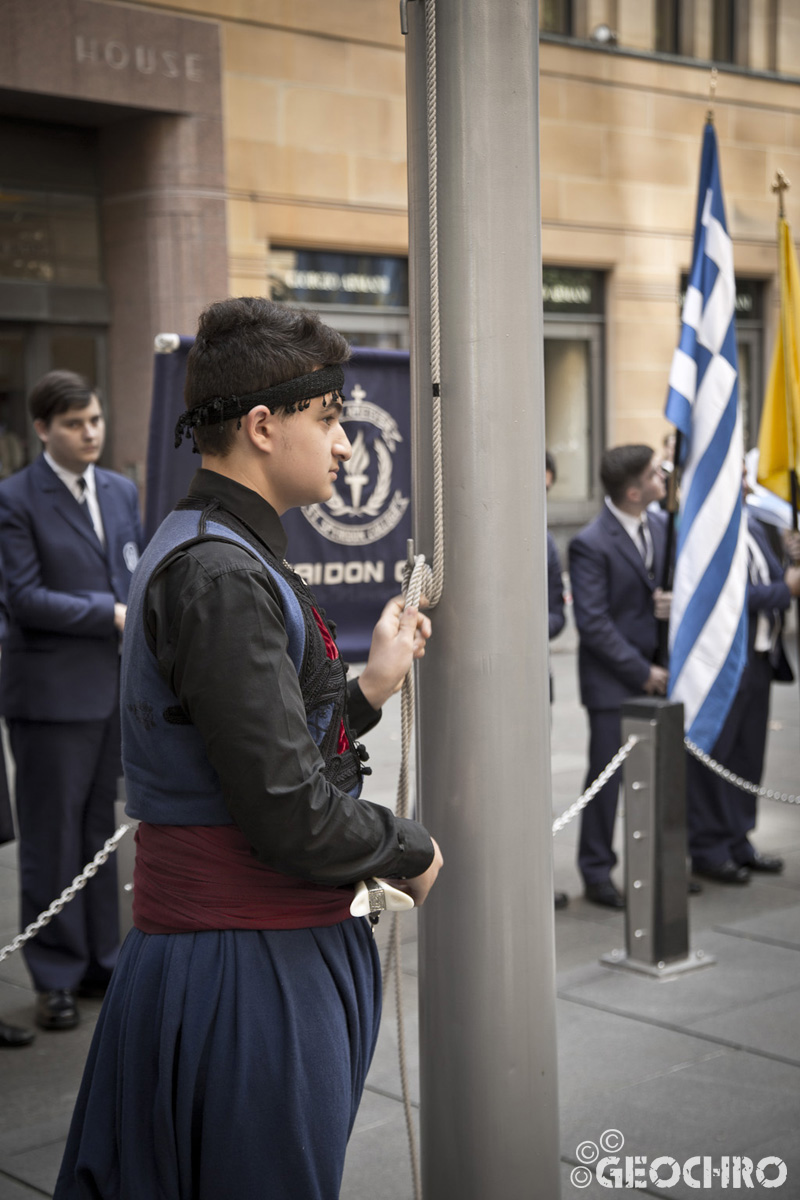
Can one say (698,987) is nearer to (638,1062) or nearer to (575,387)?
(638,1062)

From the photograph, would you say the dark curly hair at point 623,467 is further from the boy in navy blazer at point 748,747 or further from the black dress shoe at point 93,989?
the black dress shoe at point 93,989

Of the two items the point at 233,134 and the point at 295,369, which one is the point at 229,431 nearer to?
the point at 295,369

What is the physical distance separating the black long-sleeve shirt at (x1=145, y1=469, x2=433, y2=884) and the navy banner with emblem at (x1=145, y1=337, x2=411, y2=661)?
2.98 meters

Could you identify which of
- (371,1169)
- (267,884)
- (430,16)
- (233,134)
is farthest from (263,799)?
(233,134)

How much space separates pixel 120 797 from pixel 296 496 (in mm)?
2555

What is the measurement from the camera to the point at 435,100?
8.78 ft

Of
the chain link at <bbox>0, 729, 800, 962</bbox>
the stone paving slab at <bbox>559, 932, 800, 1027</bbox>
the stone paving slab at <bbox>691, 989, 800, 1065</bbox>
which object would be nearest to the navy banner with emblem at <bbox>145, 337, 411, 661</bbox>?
the chain link at <bbox>0, 729, 800, 962</bbox>

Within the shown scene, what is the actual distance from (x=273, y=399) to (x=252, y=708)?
51cm

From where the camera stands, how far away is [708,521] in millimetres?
6008

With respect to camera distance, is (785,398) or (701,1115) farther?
(785,398)

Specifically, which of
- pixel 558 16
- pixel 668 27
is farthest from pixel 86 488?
pixel 668 27

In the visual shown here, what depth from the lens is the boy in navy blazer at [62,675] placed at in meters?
4.78

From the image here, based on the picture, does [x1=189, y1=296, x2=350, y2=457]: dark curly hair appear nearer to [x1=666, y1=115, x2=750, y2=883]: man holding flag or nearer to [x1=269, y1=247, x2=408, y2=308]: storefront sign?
[x1=666, y1=115, x2=750, y2=883]: man holding flag

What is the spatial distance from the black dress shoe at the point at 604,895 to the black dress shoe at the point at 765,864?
780mm
